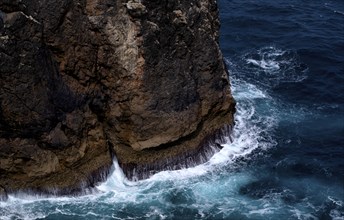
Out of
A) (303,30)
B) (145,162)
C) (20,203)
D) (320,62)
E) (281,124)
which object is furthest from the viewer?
(303,30)

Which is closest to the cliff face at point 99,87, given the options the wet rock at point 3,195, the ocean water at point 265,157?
the wet rock at point 3,195

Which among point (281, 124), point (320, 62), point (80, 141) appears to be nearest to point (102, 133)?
point (80, 141)

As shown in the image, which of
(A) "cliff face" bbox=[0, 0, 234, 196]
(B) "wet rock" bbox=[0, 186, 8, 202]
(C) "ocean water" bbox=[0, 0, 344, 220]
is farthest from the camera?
(C) "ocean water" bbox=[0, 0, 344, 220]

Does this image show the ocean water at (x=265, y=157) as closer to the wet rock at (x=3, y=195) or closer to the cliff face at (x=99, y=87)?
the wet rock at (x=3, y=195)

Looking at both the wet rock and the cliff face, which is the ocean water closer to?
the wet rock

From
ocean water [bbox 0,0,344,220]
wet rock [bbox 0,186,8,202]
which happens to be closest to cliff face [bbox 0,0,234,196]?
wet rock [bbox 0,186,8,202]

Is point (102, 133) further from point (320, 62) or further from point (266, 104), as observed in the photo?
point (320, 62)
